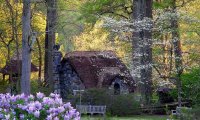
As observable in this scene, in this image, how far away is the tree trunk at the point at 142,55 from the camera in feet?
72.3

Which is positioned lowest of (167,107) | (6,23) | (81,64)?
(167,107)

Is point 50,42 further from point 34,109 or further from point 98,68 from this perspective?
point 34,109

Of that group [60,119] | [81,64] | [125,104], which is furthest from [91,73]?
[60,119]

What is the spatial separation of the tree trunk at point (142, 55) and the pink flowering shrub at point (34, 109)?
14.8 meters

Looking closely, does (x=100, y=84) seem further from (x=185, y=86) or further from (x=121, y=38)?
(x=185, y=86)

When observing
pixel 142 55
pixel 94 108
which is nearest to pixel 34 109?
pixel 94 108

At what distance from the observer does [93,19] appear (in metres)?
26.8

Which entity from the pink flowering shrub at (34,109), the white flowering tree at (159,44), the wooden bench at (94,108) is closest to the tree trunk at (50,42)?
the white flowering tree at (159,44)

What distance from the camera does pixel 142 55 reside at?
861 inches

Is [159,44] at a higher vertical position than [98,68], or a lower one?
higher

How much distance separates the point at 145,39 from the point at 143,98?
123 inches

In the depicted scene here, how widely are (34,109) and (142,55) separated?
15.9 m

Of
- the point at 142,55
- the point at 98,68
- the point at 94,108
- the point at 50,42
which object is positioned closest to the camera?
the point at 94,108

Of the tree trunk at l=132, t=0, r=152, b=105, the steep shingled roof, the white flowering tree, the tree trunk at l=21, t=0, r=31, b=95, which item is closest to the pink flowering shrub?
the tree trunk at l=21, t=0, r=31, b=95
